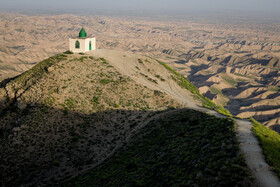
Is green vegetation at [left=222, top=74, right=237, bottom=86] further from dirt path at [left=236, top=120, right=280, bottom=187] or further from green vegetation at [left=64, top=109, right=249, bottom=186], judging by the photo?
dirt path at [left=236, top=120, right=280, bottom=187]

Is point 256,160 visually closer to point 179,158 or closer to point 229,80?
point 179,158

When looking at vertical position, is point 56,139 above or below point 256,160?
below

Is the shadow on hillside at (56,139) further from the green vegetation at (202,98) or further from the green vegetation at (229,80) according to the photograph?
the green vegetation at (229,80)

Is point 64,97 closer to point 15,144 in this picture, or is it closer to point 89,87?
point 89,87

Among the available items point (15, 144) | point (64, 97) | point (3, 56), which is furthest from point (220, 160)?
point (3, 56)

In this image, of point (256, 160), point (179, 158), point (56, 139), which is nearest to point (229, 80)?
point (56, 139)

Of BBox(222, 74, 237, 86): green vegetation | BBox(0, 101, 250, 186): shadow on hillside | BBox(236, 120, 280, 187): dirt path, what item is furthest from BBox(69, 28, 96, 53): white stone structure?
BBox(222, 74, 237, 86): green vegetation
